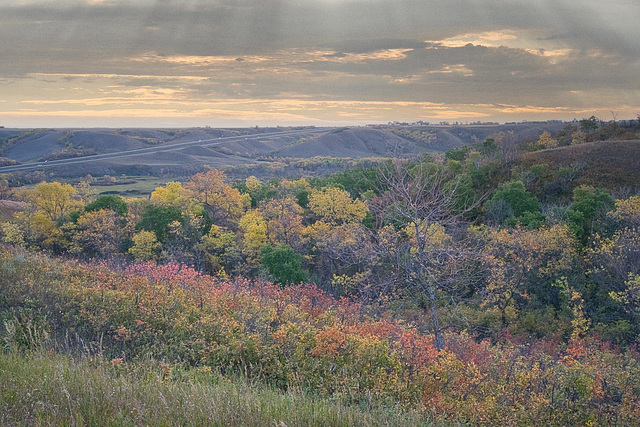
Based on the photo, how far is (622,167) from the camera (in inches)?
2307

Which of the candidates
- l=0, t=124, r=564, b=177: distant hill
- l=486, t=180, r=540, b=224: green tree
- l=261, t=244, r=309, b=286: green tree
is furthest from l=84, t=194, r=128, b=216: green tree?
l=0, t=124, r=564, b=177: distant hill

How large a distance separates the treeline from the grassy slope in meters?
3.17

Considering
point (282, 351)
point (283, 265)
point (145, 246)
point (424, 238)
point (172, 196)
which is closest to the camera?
point (282, 351)

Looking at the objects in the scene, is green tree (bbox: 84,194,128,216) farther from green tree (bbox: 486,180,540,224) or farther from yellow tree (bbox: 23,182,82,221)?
green tree (bbox: 486,180,540,224)

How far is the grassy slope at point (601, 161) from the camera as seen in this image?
5584 centimetres

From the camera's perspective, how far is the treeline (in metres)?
26.5

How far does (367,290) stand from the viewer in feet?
80.6

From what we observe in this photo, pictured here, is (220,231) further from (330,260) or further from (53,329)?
(53,329)

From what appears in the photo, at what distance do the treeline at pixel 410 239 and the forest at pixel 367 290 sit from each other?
0.71 feet

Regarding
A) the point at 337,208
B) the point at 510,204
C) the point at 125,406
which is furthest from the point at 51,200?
the point at 125,406

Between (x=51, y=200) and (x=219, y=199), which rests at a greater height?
(x=51, y=200)

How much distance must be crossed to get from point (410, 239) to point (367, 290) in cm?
368

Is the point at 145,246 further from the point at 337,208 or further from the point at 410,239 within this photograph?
the point at 410,239

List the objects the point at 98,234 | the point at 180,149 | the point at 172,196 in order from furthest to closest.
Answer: the point at 180,149
the point at 172,196
the point at 98,234
